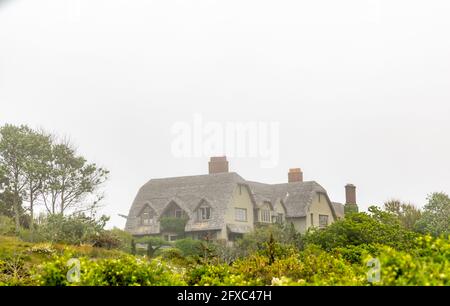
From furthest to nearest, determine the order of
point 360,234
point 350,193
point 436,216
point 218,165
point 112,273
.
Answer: point 218,165, point 350,193, point 436,216, point 360,234, point 112,273

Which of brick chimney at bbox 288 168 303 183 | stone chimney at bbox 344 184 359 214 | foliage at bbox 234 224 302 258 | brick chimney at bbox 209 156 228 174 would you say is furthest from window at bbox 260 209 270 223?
foliage at bbox 234 224 302 258

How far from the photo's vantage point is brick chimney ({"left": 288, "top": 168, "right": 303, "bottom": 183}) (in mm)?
87188

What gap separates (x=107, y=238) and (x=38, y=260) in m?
10.6

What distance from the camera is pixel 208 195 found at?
7919 centimetres

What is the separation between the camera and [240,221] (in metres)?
78.8

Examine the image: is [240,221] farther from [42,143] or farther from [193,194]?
[42,143]

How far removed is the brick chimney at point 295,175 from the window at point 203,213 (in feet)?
40.6

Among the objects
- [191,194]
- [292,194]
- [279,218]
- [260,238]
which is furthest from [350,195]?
[260,238]

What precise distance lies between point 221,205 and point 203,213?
80.5 inches

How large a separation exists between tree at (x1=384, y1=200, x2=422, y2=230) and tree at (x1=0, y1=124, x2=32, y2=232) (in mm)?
32428

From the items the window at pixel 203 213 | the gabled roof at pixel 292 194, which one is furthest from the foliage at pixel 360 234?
the gabled roof at pixel 292 194

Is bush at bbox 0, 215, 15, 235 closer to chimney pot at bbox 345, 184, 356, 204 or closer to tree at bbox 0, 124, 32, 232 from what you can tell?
tree at bbox 0, 124, 32, 232

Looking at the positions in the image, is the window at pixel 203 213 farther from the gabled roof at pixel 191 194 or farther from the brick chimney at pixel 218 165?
the brick chimney at pixel 218 165

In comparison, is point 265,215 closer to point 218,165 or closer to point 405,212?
point 218,165
